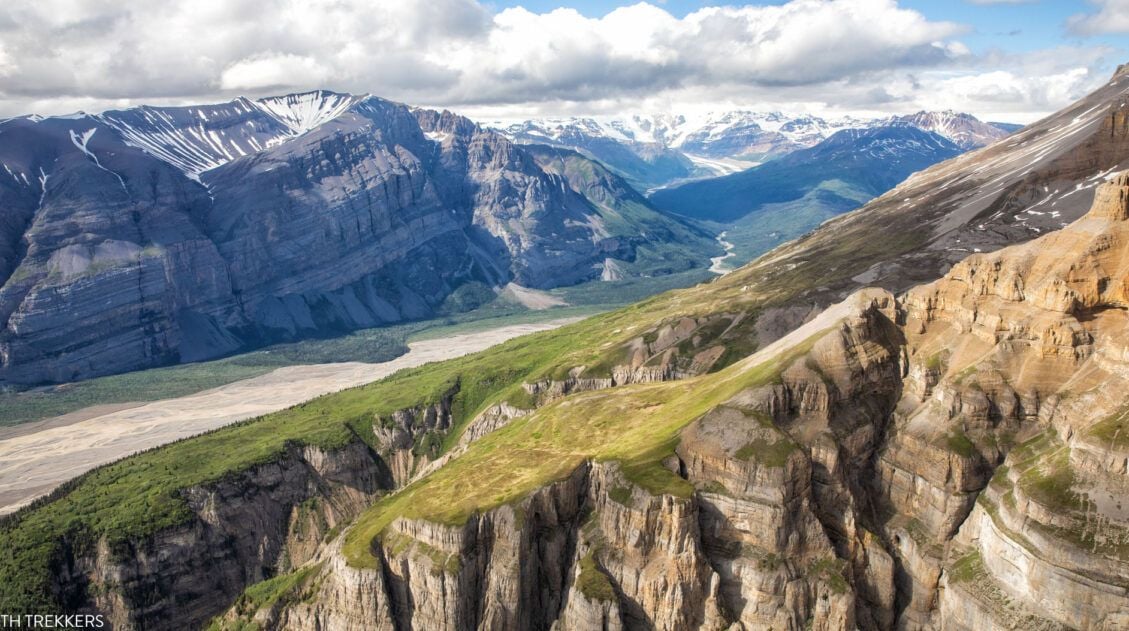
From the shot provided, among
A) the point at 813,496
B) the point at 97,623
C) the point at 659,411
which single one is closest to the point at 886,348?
the point at 813,496

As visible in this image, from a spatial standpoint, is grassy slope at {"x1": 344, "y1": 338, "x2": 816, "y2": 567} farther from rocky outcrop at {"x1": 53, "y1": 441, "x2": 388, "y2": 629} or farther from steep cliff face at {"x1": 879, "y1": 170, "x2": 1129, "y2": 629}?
rocky outcrop at {"x1": 53, "y1": 441, "x2": 388, "y2": 629}

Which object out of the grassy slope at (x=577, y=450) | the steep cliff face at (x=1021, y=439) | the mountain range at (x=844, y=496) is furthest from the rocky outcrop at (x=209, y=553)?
the steep cliff face at (x=1021, y=439)

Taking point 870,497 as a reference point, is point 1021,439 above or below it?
above

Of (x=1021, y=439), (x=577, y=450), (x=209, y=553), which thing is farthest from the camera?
(x=209, y=553)

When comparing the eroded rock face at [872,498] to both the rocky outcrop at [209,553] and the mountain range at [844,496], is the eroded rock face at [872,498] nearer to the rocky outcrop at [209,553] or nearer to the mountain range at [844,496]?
the mountain range at [844,496]

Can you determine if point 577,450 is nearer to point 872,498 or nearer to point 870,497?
point 870,497

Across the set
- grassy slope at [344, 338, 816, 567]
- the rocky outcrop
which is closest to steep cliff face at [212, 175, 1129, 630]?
grassy slope at [344, 338, 816, 567]

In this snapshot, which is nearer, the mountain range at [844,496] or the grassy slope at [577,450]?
the mountain range at [844,496]

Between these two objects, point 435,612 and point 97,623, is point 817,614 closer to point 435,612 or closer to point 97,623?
point 435,612

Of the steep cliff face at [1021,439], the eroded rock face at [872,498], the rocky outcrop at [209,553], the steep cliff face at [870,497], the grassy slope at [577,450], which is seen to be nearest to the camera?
the steep cliff face at [1021,439]

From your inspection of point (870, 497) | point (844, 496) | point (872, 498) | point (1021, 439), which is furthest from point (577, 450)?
point (1021, 439)

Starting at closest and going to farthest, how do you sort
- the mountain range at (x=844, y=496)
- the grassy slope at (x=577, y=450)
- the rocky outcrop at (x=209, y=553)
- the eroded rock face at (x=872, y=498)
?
the mountain range at (x=844, y=496) → the eroded rock face at (x=872, y=498) → the grassy slope at (x=577, y=450) → the rocky outcrop at (x=209, y=553)
